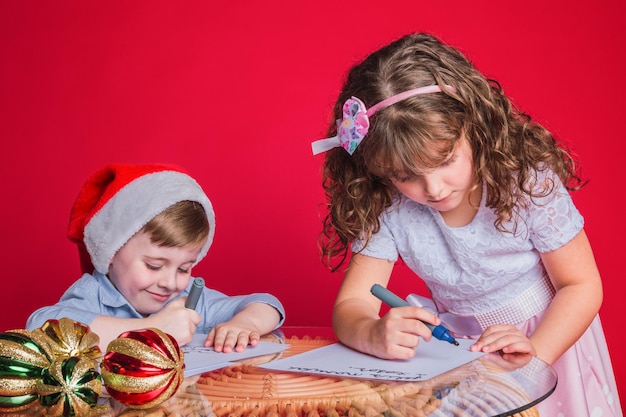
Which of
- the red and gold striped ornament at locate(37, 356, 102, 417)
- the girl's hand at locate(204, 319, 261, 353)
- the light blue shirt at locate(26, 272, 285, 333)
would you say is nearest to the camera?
the red and gold striped ornament at locate(37, 356, 102, 417)

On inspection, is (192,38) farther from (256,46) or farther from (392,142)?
(392,142)

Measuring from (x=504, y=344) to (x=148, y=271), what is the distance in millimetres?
712

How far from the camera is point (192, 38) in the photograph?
2205 millimetres

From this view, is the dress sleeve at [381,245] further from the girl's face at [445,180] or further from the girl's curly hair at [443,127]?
the girl's face at [445,180]

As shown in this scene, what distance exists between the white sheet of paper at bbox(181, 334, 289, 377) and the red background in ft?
3.40

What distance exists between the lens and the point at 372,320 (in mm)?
1125

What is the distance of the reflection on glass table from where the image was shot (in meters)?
0.77

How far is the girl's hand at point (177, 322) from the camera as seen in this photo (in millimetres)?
1200

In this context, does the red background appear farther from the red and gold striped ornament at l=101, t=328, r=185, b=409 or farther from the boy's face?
the red and gold striped ornament at l=101, t=328, r=185, b=409

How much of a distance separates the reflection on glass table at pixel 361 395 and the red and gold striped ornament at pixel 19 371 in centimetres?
4

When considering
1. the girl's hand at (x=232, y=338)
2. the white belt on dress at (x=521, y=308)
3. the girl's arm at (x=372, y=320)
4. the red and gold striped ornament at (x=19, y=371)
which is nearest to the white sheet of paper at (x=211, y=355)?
the girl's hand at (x=232, y=338)

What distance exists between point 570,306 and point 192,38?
139 cm

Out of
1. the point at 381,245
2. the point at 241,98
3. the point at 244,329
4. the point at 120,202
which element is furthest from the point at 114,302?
the point at 241,98

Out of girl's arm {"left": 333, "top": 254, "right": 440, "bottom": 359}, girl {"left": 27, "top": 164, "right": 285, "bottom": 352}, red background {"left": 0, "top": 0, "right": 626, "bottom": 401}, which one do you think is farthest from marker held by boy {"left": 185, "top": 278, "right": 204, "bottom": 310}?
red background {"left": 0, "top": 0, "right": 626, "bottom": 401}
